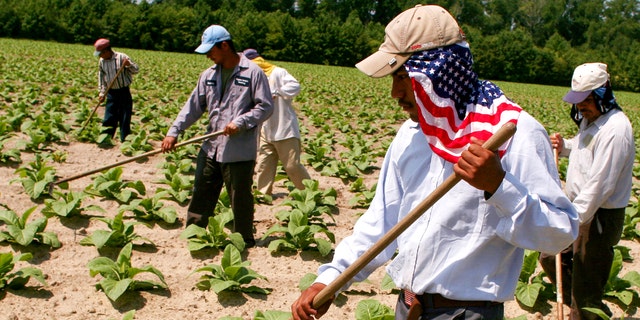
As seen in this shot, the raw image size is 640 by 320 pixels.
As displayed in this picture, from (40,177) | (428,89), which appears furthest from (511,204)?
(40,177)

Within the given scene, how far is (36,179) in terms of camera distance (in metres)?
7.06

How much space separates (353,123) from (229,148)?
10756 millimetres

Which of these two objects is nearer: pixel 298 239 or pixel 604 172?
pixel 604 172

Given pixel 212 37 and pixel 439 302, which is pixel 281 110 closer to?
pixel 212 37

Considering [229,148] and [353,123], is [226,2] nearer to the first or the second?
[353,123]

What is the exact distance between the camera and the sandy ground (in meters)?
4.49

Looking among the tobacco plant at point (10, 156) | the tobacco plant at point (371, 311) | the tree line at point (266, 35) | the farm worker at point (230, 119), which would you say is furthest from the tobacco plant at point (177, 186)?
the tree line at point (266, 35)

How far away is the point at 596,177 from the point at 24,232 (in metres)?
4.44

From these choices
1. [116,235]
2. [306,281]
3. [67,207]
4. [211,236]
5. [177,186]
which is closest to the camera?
[306,281]

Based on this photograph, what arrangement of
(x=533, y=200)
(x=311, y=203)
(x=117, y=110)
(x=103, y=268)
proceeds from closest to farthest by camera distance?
(x=533, y=200) < (x=103, y=268) < (x=311, y=203) < (x=117, y=110)

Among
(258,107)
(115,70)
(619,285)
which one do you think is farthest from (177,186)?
(619,285)

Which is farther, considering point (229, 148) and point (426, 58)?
point (229, 148)

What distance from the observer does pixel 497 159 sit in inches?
70.9

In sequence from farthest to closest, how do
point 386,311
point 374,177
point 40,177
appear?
1. point 374,177
2. point 40,177
3. point 386,311
